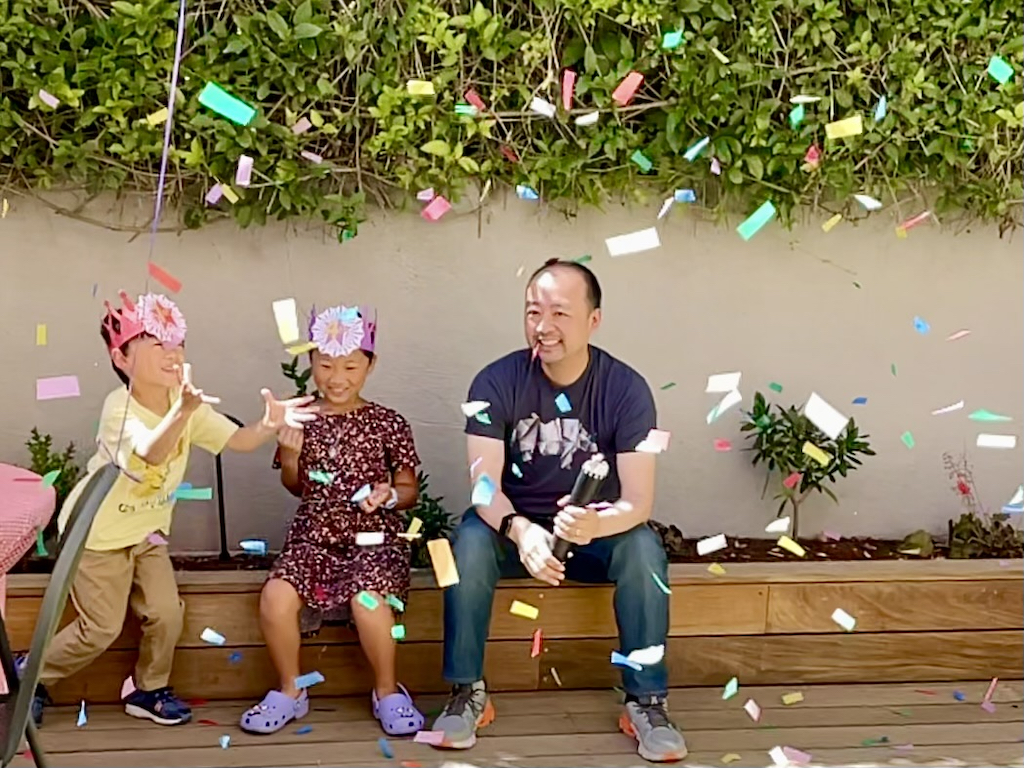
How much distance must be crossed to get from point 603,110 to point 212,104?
2.94ft

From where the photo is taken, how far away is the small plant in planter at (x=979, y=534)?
3.12 m

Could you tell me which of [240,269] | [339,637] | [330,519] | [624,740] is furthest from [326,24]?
[624,740]

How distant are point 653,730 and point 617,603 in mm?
270

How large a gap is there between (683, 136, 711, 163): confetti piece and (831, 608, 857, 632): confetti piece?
3.67 ft

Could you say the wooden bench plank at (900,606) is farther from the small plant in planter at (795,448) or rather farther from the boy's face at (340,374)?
the boy's face at (340,374)

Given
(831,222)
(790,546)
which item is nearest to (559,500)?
(790,546)

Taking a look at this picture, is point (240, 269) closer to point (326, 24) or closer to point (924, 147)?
point (326, 24)

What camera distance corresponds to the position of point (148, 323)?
259cm

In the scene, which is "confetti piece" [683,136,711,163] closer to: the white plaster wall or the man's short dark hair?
the white plaster wall

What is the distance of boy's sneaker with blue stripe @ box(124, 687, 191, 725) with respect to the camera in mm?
2582

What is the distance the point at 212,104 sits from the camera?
110 inches

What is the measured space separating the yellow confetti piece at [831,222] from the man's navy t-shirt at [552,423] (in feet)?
2.59

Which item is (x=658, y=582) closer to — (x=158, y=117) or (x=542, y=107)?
(x=542, y=107)

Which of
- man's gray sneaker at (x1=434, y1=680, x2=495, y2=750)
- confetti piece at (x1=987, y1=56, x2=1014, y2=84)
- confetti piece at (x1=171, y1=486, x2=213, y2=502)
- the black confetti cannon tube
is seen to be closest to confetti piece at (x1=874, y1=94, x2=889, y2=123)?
confetti piece at (x1=987, y1=56, x2=1014, y2=84)
